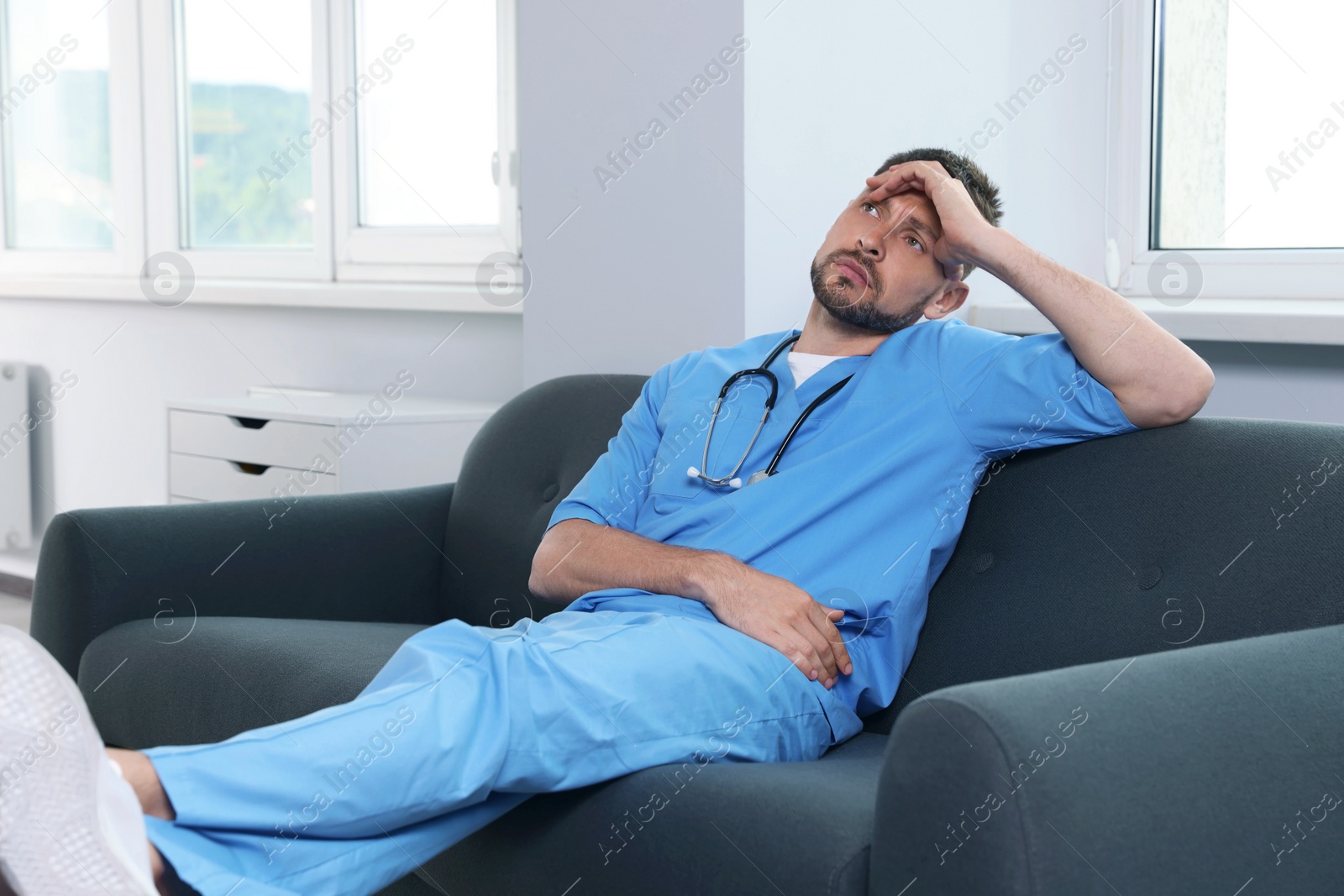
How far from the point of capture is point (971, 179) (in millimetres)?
1848

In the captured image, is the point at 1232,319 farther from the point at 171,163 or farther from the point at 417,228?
the point at 171,163

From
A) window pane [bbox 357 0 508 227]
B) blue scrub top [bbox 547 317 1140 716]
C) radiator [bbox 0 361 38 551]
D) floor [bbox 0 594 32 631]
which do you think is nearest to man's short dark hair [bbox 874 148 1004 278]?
blue scrub top [bbox 547 317 1140 716]

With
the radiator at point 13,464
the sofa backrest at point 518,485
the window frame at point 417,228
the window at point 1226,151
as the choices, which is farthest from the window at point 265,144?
the window at point 1226,151

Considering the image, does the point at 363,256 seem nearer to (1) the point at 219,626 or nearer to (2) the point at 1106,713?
(1) the point at 219,626

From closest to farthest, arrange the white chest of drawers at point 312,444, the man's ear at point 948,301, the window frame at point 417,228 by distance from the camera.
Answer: the man's ear at point 948,301 → the white chest of drawers at point 312,444 → the window frame at point 417,228

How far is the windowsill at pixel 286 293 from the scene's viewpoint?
320 centimetres

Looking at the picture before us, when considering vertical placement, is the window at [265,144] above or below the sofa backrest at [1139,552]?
above

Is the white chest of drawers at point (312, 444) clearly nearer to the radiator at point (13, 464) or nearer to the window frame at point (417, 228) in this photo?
the window frame at point (417, 228)

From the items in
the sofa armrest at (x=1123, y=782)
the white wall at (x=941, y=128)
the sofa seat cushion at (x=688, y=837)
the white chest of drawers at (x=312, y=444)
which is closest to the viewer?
the sofa armrest at (x=1123, y=782)

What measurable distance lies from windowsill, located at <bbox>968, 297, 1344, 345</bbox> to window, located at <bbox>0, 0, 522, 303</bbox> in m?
1.22

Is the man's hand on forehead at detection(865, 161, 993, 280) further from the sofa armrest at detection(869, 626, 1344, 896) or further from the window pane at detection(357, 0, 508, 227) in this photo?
the window pane at detection(357, 0, 508, 227)

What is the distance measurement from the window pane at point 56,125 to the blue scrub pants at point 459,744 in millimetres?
3443

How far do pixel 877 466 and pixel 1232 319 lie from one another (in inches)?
29.7

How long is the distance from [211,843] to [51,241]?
3943mm
